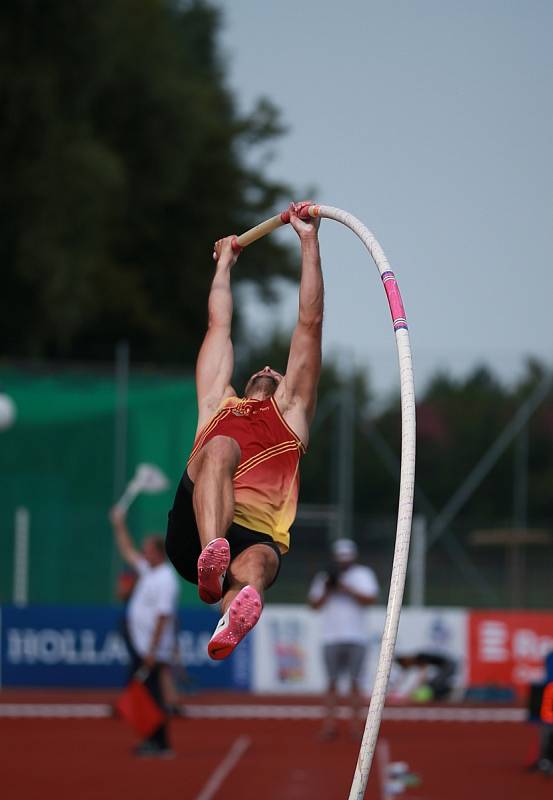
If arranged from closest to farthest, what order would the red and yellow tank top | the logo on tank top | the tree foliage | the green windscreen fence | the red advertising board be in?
the red and yellow tank top
the logo on tank top
the green windscreen fence
the red advertising board
the tree foliage

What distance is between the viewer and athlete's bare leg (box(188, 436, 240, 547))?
718 centimetres

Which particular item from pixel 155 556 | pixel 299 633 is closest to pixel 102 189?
pixel 299 633

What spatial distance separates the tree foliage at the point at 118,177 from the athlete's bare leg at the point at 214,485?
20101mm

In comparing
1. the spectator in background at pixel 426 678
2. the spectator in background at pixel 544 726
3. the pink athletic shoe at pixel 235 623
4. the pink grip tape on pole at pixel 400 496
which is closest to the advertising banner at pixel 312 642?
the spectator in background at pixel 426 678

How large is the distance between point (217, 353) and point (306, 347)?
522mm

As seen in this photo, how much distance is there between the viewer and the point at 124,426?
65.2 ft

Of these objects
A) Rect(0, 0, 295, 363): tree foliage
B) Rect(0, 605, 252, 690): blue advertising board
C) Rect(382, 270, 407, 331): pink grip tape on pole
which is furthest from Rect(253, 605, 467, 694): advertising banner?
Rect(382, 270, 407, 331): pink grip tape on pole

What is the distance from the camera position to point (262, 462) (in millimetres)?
7648

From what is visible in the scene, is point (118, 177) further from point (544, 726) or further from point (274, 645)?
point (544, 726)

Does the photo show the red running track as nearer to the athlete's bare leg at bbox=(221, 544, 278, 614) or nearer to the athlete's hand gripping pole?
the athlete's bare leg at bbox=(221, 544, 278, 614)

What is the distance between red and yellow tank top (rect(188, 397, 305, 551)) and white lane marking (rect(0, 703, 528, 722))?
1099cm

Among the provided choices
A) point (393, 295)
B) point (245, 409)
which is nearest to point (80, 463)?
point (245, 409)

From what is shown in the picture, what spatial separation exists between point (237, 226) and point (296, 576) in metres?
18.8

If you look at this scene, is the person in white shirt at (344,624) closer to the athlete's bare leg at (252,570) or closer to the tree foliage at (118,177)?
the athlete's bare leg at (252,570)
